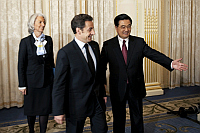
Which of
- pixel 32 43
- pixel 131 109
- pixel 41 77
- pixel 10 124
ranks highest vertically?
pixel 32 43

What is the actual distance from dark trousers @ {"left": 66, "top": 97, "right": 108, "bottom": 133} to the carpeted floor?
119 cm

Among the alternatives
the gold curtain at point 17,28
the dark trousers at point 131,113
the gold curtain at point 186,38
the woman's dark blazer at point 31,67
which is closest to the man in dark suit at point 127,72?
the dark trousers at point 131,113

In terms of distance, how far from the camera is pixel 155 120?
11.6 ft

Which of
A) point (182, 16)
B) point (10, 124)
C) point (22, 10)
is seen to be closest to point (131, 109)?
point (10, 124)

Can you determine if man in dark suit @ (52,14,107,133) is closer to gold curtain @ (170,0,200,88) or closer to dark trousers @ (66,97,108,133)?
dark trousers @ (66,97,108,133)

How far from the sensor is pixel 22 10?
174 inches

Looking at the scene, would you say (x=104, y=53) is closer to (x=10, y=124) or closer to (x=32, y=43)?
(x=32, y=43)

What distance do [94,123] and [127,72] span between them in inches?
31.0

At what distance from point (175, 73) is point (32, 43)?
462 centimetres

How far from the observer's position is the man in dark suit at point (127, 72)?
2566 mm

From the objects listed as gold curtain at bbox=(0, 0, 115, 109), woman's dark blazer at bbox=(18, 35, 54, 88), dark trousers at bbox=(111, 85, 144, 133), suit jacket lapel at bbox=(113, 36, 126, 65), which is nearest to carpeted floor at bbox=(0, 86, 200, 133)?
gold curtain at bbox=(0, 0, 115, 109)

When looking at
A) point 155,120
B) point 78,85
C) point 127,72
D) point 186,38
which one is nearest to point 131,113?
point 127,72

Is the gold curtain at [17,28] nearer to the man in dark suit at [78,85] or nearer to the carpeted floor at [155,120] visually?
the carpeted floor at [155,120]

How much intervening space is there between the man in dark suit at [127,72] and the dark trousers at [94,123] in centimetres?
59
